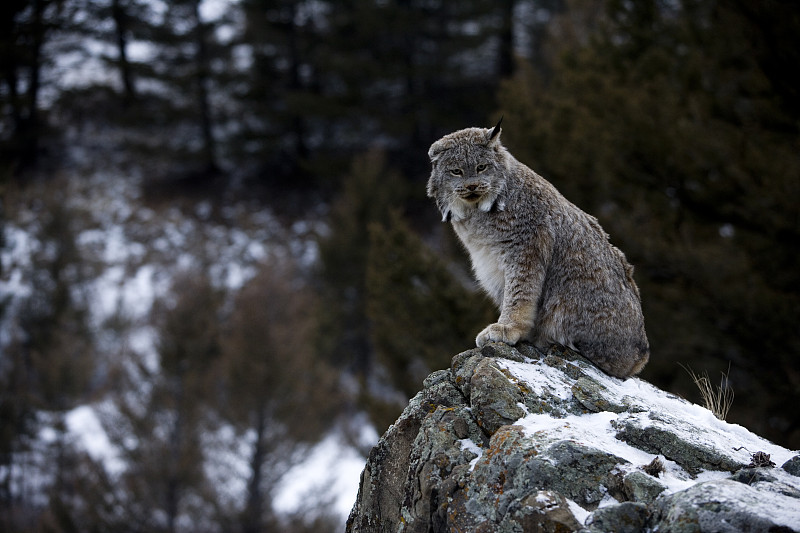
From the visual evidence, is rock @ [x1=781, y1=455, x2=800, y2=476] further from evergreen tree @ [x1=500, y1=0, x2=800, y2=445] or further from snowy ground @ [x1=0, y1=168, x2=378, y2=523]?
snowy ground @ [x1=0, y1=168, x2=378, y2=523]

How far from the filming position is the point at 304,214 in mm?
32656

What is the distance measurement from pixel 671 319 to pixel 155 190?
29582 millimetres

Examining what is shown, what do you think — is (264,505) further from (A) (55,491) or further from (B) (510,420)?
(B) (510,420)

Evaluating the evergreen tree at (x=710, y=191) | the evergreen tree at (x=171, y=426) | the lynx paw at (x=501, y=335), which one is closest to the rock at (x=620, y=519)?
the lynx paw at (x=501, y=335)

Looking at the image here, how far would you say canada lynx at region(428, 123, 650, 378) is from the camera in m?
4.88

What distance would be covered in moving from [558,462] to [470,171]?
8.04 ft

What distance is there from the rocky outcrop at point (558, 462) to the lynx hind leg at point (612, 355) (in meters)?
0.15

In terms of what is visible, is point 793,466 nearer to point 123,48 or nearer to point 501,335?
point 501,335

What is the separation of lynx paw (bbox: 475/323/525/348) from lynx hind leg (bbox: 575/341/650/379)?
1.73 feet

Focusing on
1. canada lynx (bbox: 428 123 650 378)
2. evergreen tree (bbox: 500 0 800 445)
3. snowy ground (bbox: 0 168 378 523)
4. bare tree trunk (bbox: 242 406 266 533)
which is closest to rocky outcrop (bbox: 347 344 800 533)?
canada lynx (bbox: 428 123 650 378)

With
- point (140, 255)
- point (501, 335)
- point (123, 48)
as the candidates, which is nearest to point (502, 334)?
point (501, 335)

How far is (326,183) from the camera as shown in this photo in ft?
108

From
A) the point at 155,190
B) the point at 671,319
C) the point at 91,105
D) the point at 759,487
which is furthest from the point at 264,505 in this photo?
the point at 91,105

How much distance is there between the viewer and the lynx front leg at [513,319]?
472 cm
